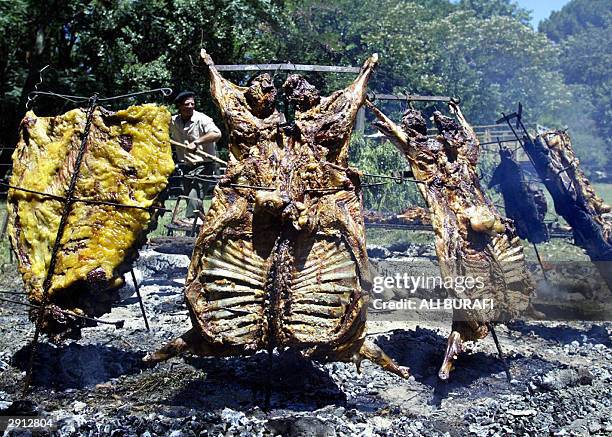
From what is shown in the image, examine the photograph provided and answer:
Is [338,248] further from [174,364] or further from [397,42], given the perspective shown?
[397,42]

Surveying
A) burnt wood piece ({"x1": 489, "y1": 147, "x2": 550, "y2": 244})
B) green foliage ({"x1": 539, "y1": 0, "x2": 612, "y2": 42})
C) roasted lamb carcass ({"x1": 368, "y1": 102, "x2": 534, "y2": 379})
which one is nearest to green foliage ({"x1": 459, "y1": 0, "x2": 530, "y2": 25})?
green foliage ({"x1": 539, "y1": 0, "x2": 612, "y2": 42})

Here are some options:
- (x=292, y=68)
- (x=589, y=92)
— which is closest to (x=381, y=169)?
(x=292, y=68)

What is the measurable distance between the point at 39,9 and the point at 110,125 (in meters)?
14.0

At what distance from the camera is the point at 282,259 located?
474cm

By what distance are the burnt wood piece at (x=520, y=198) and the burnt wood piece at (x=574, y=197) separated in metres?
0.91

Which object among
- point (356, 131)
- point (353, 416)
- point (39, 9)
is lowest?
point (353, 416)

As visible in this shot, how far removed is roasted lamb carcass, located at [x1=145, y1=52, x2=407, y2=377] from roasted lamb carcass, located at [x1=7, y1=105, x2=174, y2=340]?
700 millimetres

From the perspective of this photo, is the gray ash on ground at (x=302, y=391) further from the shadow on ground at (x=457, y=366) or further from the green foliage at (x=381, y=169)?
the green foliage at (x=381, y=169)

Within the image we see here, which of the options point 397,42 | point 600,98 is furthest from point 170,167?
point 600,98

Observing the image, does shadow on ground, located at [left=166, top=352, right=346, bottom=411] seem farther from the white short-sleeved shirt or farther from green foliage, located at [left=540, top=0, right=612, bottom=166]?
green foliage, located at [left=540, top=0, right=612, bottom=166]

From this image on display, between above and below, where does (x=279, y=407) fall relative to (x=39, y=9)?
below

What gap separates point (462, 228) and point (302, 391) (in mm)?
2102

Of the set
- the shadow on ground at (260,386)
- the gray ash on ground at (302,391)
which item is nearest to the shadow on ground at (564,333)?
the gray ash on ground at (302,391)

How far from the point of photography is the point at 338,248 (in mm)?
4840
